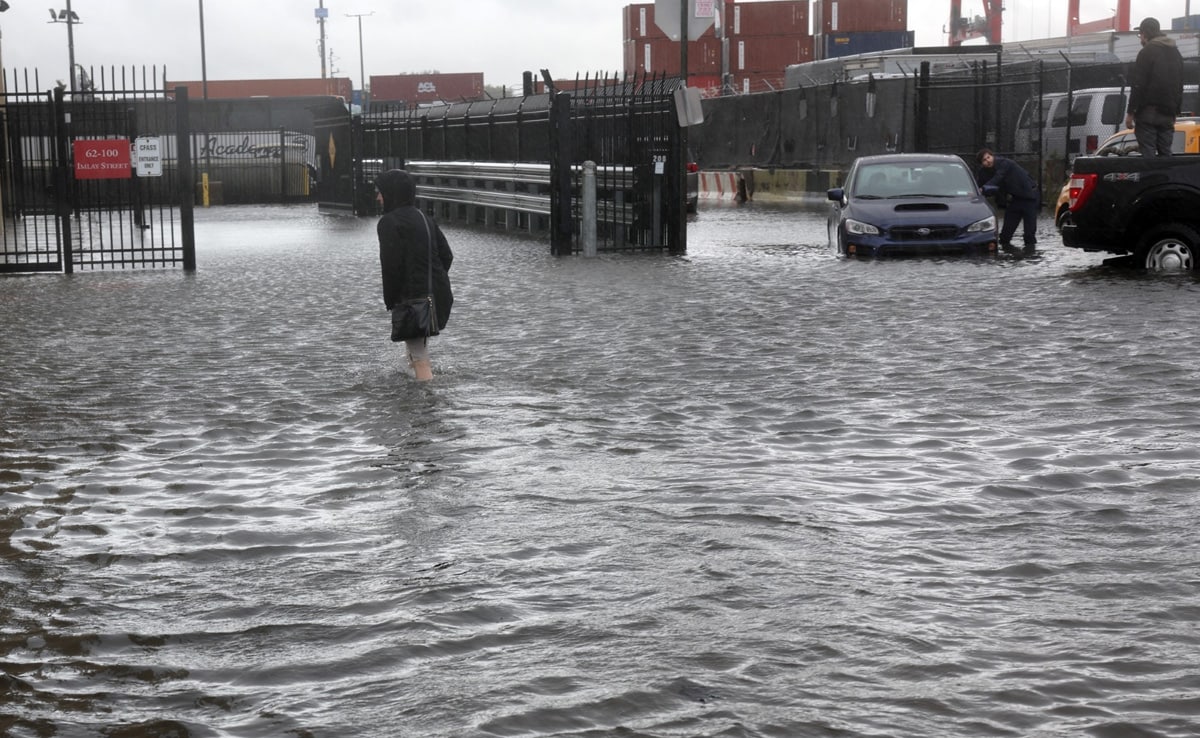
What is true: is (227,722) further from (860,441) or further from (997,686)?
(860,441)

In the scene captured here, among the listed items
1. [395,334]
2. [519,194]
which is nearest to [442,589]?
[395,334]

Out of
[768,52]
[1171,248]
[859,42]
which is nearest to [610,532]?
[1171,248]

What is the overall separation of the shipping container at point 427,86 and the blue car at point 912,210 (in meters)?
87.6

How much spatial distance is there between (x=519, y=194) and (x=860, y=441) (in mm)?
20365

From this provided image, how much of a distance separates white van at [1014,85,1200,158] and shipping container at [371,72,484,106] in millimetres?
73535

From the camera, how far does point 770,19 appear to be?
7638 cm

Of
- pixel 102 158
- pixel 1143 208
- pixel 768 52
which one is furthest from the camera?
pixel 768 52

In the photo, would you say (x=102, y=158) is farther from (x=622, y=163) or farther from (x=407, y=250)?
(x=407, y=250)

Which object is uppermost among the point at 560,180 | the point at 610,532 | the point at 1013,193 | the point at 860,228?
the point at 560,180

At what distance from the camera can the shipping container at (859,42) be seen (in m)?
71.9

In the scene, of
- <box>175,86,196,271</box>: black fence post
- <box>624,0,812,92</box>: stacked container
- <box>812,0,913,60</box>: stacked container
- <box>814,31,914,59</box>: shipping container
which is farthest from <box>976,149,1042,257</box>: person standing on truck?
<box>624,0,812,92</box>: stacked container

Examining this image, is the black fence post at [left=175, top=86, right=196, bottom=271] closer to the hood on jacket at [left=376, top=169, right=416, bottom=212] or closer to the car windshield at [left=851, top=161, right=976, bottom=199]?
the car windshield at [left=851, top=161, right=976, bottom=199]

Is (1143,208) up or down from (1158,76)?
down

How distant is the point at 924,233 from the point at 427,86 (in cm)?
9168
